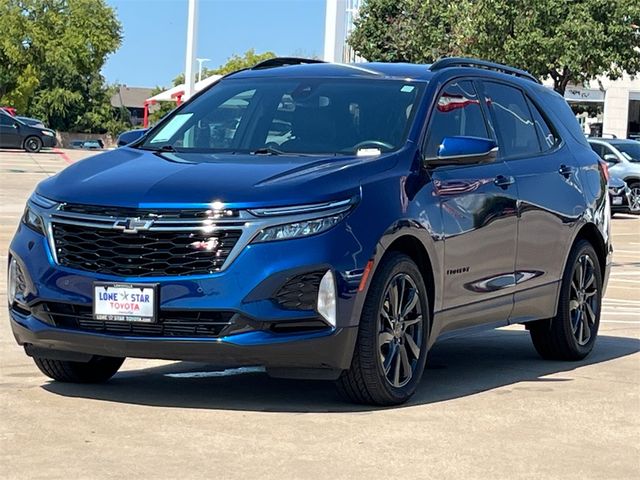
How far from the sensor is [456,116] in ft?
26.9

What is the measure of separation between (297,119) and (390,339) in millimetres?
1544

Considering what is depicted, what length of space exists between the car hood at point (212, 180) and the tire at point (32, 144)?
43660 millimetres

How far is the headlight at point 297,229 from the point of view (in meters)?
6.50

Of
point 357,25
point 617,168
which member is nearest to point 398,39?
point 357,25

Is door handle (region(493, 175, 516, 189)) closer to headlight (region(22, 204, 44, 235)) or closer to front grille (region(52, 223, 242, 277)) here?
front grille (region(52, 223, 242, 277))

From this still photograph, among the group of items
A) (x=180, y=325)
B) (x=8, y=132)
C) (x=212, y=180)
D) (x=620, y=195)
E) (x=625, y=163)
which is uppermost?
(x=212, y=180)

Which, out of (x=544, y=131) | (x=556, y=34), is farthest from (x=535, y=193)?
(x=556, y=34)

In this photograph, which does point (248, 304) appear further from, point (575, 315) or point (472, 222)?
point (575, 315)

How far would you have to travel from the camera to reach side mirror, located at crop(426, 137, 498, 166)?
7.61m

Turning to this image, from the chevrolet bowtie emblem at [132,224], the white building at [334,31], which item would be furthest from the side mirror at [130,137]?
the white building at [334,31]

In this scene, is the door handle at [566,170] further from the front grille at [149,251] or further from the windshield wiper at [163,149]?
the front grille at [149,251]

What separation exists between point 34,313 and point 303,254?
145 cm

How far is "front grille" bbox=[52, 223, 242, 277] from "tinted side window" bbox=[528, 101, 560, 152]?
3383 mm

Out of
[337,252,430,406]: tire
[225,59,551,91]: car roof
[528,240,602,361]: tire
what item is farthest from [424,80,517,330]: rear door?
[528,240,602,361]: tire
